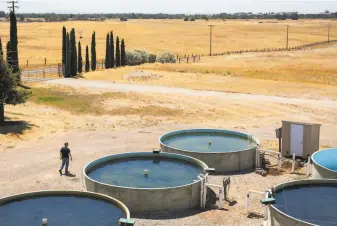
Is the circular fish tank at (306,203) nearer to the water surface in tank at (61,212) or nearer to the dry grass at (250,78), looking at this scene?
the water surface in tank at (61,212)

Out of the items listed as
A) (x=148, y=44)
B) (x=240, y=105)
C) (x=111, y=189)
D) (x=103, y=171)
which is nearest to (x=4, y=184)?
(x=103, y=171)

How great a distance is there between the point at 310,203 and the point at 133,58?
58078 millimetres

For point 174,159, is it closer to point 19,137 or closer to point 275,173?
point 275,173

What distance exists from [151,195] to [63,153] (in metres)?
5.69

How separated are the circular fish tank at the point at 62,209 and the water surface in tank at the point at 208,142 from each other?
8.73 m

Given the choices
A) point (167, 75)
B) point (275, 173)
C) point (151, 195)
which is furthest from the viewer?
point (167, 75)

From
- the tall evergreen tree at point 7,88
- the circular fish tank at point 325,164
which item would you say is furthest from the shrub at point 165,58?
the circular fish tank at point 325,164

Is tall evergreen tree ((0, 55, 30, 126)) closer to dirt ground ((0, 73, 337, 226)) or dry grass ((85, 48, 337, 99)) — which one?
dirt ground ((0, 73, 337, 226))

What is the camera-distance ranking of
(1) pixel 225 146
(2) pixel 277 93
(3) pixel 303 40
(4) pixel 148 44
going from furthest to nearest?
(3) pixel 303 40
(4) pixel 148 44
(2) pixel 277 93
(1) pixel 225 146

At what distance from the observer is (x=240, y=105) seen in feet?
129

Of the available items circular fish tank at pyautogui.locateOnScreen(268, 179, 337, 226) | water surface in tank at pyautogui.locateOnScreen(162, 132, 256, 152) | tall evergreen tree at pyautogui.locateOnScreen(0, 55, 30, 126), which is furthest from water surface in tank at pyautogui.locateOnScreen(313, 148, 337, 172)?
tall evergreen tree at pyautogui.locateOnScreen(0, 55, 30, 126)

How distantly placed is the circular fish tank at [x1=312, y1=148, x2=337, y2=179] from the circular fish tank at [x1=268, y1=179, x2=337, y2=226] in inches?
54.1

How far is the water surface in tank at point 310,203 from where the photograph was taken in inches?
624

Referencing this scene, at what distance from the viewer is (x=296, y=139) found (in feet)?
79.0
